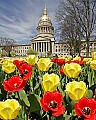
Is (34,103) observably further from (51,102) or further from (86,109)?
(86,109)

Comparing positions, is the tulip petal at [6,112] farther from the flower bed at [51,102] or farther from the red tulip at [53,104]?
the red tulip at [53,104]

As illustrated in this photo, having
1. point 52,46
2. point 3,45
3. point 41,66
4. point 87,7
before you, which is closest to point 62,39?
point 87,7

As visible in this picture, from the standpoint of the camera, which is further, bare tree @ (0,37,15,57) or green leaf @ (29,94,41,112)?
bare tree @ (0,37,15,57)

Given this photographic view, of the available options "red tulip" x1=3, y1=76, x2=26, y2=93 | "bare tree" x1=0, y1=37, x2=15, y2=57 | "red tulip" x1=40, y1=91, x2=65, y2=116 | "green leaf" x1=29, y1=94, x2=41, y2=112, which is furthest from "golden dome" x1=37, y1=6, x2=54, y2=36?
"red tulip" x1=40, y1=91, x2=65, y2=116

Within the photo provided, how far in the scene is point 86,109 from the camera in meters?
0.88

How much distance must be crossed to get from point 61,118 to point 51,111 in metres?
0.07

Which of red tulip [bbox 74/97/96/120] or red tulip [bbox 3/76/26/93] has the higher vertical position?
red tulip [bbox 3/76/26/93]

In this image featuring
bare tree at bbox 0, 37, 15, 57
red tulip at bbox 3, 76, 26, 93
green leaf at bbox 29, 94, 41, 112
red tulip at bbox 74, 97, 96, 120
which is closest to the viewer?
red tulip at bbox 74, 97, 96, 120

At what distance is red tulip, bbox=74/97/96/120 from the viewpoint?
33.2 inches

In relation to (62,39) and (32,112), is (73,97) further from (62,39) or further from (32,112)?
(62,39)

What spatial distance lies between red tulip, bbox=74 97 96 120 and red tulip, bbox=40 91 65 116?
0.07 meters

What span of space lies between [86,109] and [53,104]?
14 cm

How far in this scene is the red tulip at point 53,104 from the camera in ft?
2.91

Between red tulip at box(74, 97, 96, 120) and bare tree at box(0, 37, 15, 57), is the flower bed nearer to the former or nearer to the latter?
red tulip at box(74, 97, 96, 120)
